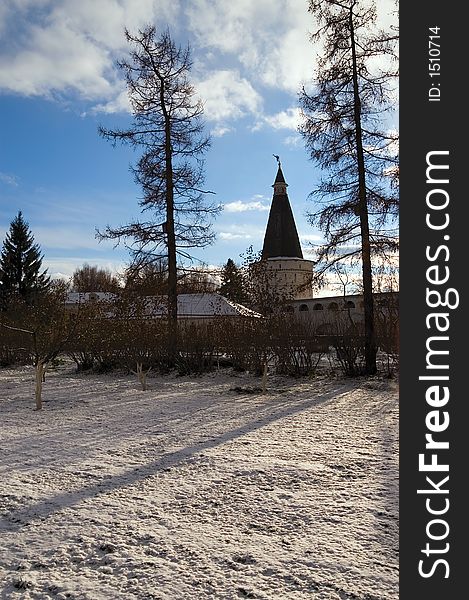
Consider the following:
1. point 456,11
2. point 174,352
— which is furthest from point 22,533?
point 174,352

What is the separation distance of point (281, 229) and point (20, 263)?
19.9 m

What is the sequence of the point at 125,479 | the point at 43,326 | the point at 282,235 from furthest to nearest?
1. the point at 282,235
2. the point at 43,326
3. the point at 125,479

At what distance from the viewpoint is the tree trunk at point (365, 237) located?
12578 mm

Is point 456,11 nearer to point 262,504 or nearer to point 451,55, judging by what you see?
point 451,55

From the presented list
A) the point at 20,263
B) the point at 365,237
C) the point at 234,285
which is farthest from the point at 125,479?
the point at 20,263

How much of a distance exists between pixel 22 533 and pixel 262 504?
1812 mm

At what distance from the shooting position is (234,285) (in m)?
15.3

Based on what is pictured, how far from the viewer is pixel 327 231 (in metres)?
13.1

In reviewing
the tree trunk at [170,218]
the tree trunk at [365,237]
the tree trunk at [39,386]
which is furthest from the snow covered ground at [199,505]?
the tree trunk at [170,218]

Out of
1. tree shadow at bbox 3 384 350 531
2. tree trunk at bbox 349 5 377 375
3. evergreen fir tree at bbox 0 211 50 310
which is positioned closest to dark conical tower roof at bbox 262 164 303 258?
evergreen fir tree at bbox 0 211 50 310

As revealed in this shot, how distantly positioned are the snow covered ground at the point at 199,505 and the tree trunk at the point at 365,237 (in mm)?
4299

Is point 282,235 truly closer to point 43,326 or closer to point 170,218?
point 170,218

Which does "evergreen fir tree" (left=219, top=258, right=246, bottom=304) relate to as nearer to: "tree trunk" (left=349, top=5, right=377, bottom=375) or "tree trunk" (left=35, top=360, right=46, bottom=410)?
"tree trunk" (left=349, top=5, right=377, bottom=375)

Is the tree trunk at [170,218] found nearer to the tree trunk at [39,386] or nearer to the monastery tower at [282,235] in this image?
the tree trunk at [39,386]
